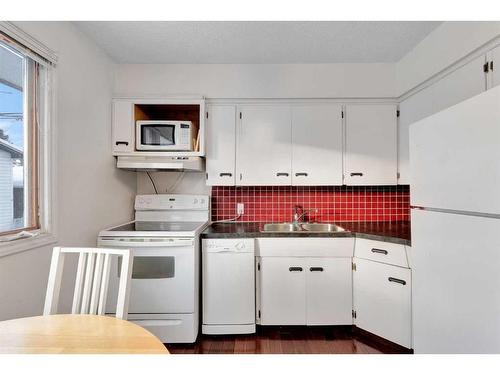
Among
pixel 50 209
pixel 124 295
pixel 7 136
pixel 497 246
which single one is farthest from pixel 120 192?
pixel 497 246

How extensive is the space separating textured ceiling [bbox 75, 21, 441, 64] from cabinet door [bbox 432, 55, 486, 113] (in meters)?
0.39

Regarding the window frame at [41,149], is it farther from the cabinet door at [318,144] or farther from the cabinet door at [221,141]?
the cabinet door at [318,144]

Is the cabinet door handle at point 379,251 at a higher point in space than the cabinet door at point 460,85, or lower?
lower

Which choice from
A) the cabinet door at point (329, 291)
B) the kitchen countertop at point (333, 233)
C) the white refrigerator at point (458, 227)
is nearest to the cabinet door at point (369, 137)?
the kitchen countertop at point (333, 233)

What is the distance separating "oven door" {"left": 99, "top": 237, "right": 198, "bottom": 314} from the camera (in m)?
2.00

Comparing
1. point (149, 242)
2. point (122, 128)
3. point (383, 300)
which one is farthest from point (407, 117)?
point (122, 128)

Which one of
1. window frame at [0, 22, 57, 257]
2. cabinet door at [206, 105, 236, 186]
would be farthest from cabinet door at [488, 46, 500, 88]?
window frame at [0, 22, 57, 257]

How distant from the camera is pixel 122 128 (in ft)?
7.77

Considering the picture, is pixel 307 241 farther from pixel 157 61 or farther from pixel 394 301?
pixel 157 61

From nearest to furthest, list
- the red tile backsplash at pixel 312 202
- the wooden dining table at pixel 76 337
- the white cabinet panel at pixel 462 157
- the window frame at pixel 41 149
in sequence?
the wooden dining table at pixel 76 337, the white cabinet panel at pixel 462 157, the window frame at pixel 41 149, the red tile backsplash at pixel 312 202

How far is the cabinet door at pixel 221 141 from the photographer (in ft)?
8.05

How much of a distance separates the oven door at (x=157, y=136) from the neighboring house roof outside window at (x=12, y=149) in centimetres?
96

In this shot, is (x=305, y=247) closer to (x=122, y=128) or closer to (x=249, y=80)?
(x=249, y=80)
